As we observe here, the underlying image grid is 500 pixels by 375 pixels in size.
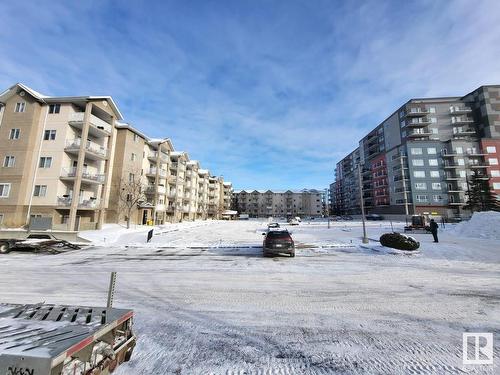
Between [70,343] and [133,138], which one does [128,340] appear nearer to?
[70,343]

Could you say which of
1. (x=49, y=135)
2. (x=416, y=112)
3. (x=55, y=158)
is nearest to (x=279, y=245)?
(x=55, y=158)

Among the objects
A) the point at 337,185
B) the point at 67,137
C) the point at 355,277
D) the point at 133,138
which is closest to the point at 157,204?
the point at 133,138

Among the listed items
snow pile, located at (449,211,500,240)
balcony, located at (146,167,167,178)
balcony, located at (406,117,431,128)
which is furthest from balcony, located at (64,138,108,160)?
balcony, located at (406,117,431,128)

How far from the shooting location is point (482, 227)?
24.5 m

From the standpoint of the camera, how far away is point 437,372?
12.6 ft

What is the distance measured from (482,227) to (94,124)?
46940mm

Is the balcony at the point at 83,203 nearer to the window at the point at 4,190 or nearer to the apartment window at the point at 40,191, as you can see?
the apartment window at the point at 40,191

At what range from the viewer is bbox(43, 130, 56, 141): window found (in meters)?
30.3

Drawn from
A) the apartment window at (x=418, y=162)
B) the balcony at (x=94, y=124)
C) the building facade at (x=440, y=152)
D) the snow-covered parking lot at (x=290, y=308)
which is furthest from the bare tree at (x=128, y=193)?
the apartment window at (x=418, y=162)

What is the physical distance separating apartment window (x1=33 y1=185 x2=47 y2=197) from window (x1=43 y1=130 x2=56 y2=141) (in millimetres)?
6058

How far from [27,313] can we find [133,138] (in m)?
42.7

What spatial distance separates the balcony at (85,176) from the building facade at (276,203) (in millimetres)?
116031

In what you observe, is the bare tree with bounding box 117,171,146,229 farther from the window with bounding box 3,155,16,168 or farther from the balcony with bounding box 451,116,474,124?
the balcony with bounding box 451,116,474,124

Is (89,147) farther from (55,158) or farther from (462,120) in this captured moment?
(462,120)
